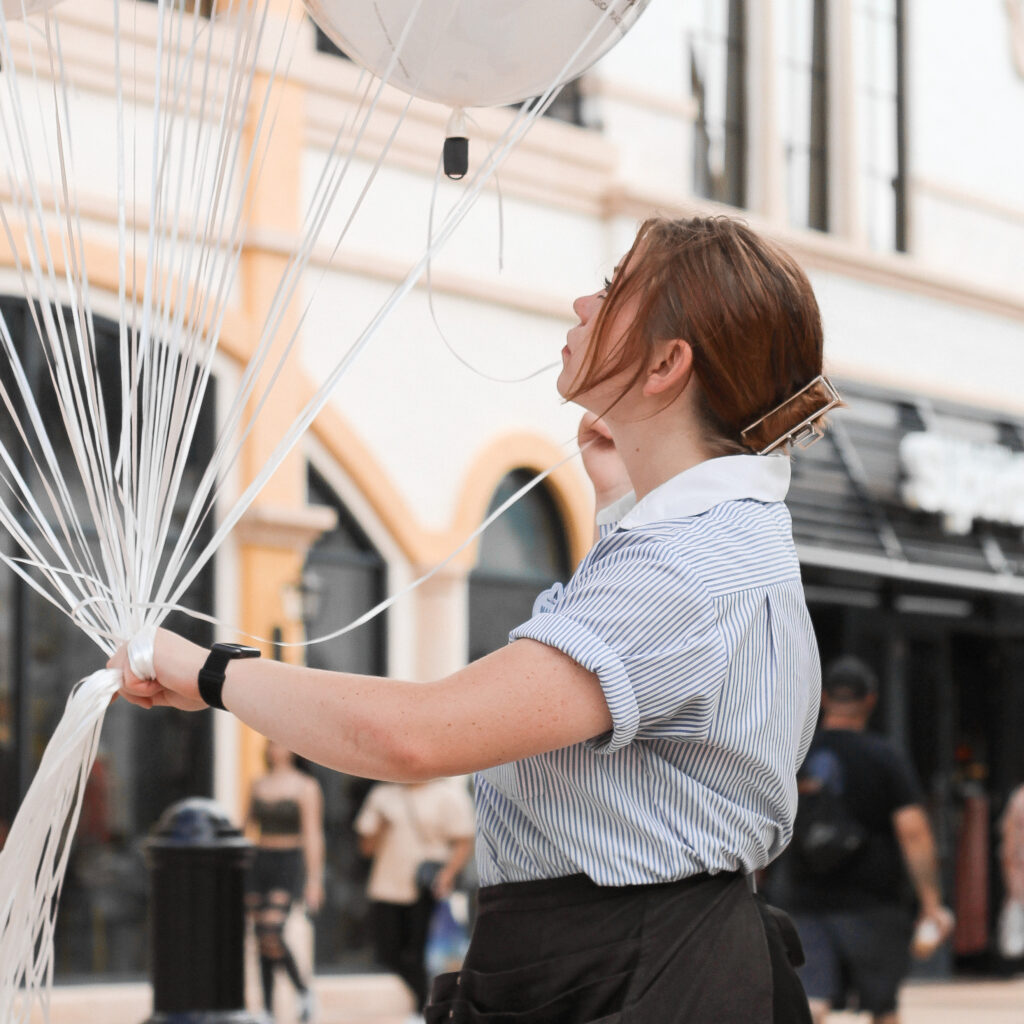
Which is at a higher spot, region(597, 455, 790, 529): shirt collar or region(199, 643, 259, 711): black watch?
region(597, 455, 790, 529): shirt collar

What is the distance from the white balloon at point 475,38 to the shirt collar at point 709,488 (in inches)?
23.1

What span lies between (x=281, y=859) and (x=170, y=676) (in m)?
6.60

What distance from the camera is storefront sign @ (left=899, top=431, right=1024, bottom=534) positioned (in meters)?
13.1

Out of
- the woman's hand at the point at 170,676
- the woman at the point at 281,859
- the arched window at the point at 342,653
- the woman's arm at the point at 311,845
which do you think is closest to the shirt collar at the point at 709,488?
the woman's hand at the point at 170,676

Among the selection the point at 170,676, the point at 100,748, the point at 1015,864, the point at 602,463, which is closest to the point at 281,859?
the point at 100,748

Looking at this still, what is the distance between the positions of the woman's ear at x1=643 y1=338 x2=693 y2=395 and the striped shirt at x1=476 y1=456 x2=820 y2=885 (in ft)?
0.32

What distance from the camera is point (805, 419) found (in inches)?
75.8

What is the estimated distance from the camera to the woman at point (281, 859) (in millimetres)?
8055

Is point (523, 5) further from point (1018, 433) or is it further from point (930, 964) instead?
point (1018, 433)

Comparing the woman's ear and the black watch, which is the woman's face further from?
the black watch

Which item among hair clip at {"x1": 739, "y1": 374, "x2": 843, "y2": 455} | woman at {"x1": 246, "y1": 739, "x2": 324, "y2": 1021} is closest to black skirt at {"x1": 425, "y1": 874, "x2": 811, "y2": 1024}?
hair clip at {"x1": 739, "y1": 374, "x2": 843, "y2": 455}

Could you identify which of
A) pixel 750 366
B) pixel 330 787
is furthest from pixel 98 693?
pixel 330 787

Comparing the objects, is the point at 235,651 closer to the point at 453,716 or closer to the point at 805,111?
the point at 453,716

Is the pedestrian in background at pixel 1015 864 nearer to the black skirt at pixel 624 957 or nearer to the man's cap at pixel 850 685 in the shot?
the man's cap at pixel 850 685
